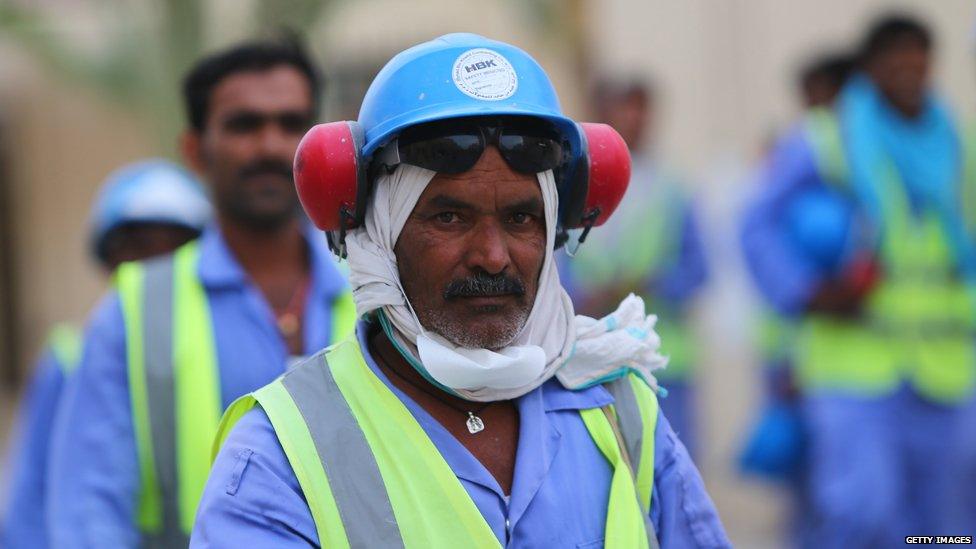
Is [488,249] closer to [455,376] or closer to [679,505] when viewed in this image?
[455,376]

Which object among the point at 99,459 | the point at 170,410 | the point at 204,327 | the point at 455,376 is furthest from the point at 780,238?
the point at 455,376

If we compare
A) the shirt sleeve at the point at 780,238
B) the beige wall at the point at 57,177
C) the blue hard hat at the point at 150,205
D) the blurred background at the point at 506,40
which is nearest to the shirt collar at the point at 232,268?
the blue hard hat at the point at 150,205

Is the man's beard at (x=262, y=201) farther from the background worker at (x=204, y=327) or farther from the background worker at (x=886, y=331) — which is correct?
the background worker at (x=886, y=331)

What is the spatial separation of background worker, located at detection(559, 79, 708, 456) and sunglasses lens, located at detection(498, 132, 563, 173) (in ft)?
18.1

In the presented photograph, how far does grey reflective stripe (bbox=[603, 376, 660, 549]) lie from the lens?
295cm

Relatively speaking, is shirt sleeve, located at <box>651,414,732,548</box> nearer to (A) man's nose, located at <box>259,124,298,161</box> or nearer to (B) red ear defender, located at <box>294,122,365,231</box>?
(B) red ear defender, located at <box>294,122,365,231</box>

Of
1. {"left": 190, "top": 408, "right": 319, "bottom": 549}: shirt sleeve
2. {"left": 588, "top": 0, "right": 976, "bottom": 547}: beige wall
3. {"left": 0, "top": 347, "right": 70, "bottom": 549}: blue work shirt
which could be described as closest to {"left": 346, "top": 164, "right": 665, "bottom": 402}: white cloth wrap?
{"left": 190, "top": 408, "right": 319, "bottom": 549}: shirt sleeve

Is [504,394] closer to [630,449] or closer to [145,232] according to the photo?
[630,449]

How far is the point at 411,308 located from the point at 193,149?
2.16 m

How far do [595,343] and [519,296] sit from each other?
23 centimetres

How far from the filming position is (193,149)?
496 centimetres

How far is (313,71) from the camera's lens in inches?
195

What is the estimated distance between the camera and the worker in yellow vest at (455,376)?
2781mm

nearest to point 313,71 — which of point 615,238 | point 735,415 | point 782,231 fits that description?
point 782,231
